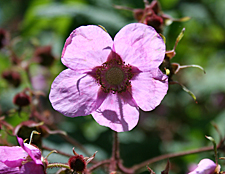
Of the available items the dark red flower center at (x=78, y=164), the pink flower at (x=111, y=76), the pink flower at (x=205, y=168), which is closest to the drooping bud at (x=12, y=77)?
the pink flower at (x=111, y=76)

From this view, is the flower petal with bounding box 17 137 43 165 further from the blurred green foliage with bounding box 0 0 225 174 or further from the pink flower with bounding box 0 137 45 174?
the blurred green foliage with bounding box 0 0 225 174

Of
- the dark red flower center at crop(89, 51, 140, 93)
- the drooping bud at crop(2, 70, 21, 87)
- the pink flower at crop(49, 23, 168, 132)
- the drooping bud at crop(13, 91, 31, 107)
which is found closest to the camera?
the pink flower at crop(49, 23, 168, 132)

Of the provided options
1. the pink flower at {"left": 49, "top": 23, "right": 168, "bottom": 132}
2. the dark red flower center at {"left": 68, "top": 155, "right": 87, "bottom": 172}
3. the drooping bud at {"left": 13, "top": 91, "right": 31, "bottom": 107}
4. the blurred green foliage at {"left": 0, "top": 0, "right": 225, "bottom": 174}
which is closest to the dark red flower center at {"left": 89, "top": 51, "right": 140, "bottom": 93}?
the pink flower at {"left": 49, "top": 23, "right": 168, "bottom": 132}

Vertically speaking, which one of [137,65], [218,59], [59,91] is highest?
[137,65]

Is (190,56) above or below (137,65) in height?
below

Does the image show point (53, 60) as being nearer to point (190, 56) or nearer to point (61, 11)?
point (61, 11)

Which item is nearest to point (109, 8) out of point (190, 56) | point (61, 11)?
point (61, 11)

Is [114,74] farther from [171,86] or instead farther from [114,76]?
[171,86]
